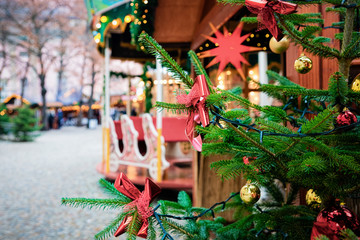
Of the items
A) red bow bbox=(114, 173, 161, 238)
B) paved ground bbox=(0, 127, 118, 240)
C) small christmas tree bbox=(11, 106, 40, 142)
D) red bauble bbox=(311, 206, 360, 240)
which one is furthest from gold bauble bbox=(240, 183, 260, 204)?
small christmas tree bbox=(11, 106, 40, 142)

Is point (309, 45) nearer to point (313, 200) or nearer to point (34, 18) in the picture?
point (313, 200)

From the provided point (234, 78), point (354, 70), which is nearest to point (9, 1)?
point (234, 78)

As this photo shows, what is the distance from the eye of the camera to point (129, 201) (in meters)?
1.18

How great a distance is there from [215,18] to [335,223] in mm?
2592

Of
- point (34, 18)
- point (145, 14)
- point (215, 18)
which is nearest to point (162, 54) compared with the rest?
point (215, 18)

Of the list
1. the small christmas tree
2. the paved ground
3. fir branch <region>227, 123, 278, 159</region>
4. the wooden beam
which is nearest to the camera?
fir branch <region>227, 123, 278, 159</region>

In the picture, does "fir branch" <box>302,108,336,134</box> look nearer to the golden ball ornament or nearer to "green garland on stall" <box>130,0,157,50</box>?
the golden ball ornament

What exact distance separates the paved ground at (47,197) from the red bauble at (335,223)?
3188mm

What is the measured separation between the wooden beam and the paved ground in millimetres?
2749

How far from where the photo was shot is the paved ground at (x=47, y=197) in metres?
3.89

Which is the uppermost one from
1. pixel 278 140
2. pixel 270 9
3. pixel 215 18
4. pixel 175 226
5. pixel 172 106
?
pixel 215 18

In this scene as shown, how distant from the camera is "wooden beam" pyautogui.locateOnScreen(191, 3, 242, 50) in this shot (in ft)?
9.27

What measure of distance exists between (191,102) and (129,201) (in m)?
0.50

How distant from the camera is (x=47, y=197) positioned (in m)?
5.50
